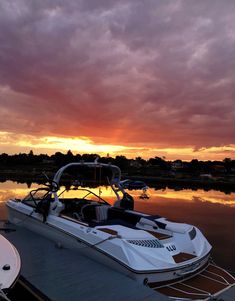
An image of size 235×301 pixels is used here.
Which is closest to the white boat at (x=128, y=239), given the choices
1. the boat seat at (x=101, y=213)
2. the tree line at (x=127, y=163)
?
the boat seat at (x=101, y=213)

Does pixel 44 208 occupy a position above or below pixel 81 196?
above

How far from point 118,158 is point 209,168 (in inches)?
1749

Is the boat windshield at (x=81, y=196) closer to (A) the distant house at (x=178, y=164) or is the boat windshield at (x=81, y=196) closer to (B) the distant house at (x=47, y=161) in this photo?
(B) the distant house at (x=47, y=161)

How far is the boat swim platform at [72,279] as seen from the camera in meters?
5.49

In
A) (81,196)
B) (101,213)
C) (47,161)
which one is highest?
(47,161)

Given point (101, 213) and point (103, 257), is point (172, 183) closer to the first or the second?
point (101, 213)

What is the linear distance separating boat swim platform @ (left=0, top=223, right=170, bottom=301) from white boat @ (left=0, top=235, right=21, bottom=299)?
61 cm

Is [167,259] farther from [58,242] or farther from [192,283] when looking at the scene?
[58,242]

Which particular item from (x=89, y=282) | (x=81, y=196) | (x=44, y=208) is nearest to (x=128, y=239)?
(x=89, y=282)

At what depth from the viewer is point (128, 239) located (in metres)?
6.88

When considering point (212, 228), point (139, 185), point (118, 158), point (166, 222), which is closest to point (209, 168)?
point (118, 158)

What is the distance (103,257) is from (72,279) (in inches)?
39.9

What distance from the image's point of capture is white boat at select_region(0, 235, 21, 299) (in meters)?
4.74

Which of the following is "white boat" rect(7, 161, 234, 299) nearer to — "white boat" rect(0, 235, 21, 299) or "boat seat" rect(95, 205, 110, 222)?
"boat seat" rect(95, 205, 110, 222)
